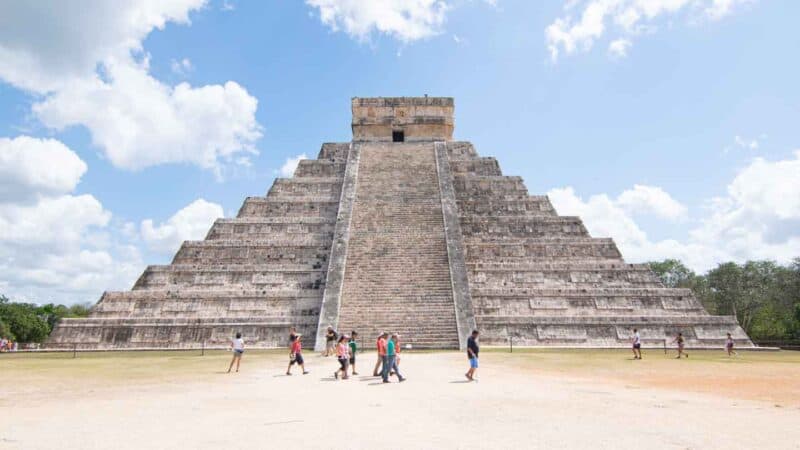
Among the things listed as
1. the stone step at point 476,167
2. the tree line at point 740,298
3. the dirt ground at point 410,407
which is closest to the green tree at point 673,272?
the tree line at point 740,298

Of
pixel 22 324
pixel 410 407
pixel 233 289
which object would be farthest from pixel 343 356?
pixel 22 324

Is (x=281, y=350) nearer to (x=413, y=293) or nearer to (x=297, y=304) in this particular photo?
(x=297, y=304)

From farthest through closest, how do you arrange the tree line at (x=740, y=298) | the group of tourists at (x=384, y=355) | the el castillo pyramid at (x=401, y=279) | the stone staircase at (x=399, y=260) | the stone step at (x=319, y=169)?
the tree line at (x=740, y=298)
the stone step at (x=319, y=169)
the el castillo pyramid at (x=401, y=279)
the stone staircase at (x=399, y=260)
the group of tourists at (x=384, y=355)

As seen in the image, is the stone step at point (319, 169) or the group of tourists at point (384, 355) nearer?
the group of tourists at point (384, 355)

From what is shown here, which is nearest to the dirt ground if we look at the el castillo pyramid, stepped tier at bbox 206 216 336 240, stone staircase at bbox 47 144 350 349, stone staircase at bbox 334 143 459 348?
stone staircase at bbox 334 143 459 348

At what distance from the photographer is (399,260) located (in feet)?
64.3

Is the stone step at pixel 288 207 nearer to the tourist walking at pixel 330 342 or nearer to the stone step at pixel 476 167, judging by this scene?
the stone step at pixel 476 167

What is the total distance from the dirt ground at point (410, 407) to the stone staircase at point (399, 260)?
4526 mm

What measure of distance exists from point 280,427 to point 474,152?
2570 cm

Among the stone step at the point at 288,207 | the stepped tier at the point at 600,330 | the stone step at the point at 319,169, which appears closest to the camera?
the stepped tier at the point at 600,330

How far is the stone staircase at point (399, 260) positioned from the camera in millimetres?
16750

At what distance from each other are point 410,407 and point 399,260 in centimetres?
1258

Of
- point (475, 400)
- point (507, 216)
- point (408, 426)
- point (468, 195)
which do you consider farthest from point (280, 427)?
point (468, 195)

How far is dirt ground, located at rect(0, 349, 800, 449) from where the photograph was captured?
5297 millimetres
